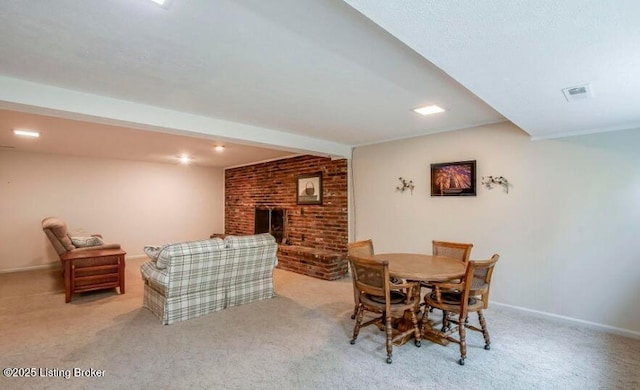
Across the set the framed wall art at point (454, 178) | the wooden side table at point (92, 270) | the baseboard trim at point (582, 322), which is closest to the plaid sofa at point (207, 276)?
the wooden side table at point (92, 270)

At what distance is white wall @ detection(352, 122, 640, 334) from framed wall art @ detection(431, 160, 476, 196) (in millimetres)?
78

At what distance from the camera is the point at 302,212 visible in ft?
19.7

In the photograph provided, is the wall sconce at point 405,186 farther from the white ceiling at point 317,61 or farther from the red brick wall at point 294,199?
the white ceiling at point 317,61

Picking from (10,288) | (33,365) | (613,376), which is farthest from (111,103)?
(613,376)

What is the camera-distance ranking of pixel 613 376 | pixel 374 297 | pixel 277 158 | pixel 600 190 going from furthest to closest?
pixel 277 158 → pixel 600 190 → pixel 374 297 → pixel 613 376

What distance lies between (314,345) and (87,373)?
1.72 meters

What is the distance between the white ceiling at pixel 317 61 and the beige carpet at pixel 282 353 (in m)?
2.00

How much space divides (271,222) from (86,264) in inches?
133

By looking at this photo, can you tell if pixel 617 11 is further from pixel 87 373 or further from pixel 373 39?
pixel 87 373

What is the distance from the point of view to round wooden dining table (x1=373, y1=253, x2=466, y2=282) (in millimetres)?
2520

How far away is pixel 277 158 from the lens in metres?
6.64

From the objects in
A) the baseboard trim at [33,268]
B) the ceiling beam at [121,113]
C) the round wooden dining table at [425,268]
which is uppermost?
the ceiling beam at [121,113]

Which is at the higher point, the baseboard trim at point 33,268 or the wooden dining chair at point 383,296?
the wooden dining chair at point 383,296

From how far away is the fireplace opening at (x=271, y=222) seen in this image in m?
6.50
